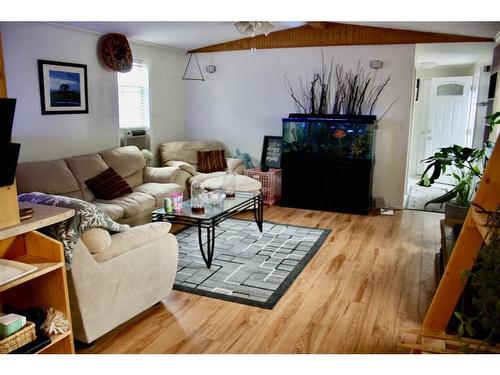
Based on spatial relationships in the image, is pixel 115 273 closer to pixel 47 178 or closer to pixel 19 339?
pixel 19 339

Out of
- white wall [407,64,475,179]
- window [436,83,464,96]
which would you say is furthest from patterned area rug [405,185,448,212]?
window [436,83,464,96]

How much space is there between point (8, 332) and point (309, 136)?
14.9 feet

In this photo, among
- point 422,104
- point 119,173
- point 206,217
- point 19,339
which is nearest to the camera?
point 19,339

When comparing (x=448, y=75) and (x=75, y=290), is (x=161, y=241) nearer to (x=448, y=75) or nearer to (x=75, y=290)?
(x=75, y=290)

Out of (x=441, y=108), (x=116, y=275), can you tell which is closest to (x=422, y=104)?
(x=441, y=108)

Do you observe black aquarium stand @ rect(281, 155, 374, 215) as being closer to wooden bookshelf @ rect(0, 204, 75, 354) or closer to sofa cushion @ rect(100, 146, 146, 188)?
sofa cushion @ rect(100, 146, 146, 188)

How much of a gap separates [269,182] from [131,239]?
11.7 ft

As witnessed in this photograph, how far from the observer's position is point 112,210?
418cm

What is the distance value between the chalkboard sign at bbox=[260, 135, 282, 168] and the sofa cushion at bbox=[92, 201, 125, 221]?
9.10 ft

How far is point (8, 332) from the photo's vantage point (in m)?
1.83

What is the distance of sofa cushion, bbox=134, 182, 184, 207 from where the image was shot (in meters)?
4.82

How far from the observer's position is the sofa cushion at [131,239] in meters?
2.51
